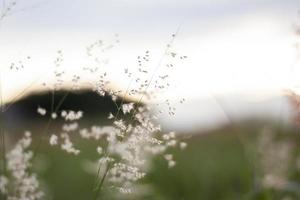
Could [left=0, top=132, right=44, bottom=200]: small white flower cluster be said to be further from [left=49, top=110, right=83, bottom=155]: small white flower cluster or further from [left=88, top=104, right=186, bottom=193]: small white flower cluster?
[left=88, top=104, right=186, bottom=193]: small white flower cluster

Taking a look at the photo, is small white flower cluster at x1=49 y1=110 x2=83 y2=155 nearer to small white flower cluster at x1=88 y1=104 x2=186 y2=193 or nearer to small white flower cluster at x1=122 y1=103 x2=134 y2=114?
small white flower cluster at x1=88 y1=104 x2=186 y2=193

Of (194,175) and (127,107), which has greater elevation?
(194,175)

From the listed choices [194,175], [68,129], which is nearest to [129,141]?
[68,129]

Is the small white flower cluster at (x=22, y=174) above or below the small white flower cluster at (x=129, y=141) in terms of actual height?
below

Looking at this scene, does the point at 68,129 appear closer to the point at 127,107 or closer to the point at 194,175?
the point at 127,107

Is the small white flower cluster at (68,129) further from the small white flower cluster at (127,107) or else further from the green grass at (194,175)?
the green grass at (194,175)

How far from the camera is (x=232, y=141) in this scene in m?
11.0

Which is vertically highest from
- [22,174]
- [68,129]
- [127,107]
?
[127,107]

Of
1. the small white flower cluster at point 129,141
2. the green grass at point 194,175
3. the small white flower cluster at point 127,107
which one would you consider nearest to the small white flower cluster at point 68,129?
the small white flower cluster at point 129,141

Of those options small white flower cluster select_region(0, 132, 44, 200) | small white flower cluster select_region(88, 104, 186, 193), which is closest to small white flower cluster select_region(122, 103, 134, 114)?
small white flower cluster select_region(88, 104, 186, 193)

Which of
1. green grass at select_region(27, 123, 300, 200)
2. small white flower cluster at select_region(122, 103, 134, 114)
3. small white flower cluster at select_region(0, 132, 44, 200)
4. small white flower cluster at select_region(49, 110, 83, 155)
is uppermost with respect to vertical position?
green grass at select_region(27, 123, 300, 200)

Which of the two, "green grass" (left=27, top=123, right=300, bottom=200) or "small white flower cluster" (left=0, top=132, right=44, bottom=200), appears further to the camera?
"green grass" (left=27, top=123, right=300, bottom=200)

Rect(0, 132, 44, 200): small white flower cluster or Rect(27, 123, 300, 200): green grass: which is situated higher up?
Rect(27, 123, 300, 200): green grass

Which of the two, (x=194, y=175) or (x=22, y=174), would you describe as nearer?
(x=22, y=174)
